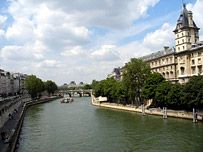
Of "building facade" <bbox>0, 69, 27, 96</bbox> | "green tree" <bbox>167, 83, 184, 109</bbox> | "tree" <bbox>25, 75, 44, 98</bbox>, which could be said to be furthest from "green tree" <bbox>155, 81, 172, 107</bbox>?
"building facade" <bbox>0, 69, 27, 96</bbox>

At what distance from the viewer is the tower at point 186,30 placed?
75.6m

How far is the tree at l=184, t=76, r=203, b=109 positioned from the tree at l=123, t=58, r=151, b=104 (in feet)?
76.9

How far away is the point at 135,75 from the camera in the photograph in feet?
250

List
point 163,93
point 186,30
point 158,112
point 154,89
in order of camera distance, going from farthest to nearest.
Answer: point 186,30, point 154,89, point 163,93, point 158,112

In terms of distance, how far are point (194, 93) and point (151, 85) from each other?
1791 cm

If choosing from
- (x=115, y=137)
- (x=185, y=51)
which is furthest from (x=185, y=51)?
(x=115, y=137)

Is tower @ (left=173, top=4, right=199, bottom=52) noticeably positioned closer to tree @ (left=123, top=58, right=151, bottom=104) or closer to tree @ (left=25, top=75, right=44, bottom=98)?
tree @ (left=123, top=58, right=151, bottom=104)

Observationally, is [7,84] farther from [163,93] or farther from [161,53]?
[163,93]

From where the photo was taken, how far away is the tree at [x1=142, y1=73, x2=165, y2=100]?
221 feet

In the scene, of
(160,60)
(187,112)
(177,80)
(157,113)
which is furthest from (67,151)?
(160,60)

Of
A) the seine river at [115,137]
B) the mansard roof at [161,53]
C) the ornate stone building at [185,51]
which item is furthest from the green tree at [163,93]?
the mansard roof at [161,53]

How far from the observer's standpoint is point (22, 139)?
41531 mm

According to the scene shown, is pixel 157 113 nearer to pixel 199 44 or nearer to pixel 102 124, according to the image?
pixel 102 124

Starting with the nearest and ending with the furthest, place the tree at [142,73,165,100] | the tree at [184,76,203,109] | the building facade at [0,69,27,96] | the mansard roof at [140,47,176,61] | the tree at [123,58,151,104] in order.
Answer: the tree at [184,76,203,109] → the tree at [142,73,165,100] → the tree at [123,58,151,104] → the mansard roof at [140,47,176,61] → the building facade at [0,69,27,96]
